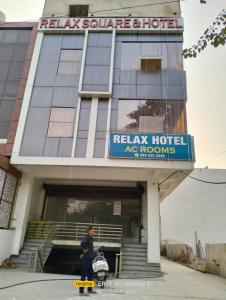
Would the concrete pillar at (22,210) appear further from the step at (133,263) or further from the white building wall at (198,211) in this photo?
the white building wall at (198,211)

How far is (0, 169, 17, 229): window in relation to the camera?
1081cm

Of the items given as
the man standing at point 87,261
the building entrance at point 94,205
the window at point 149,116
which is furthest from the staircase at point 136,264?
the window at point 149,116

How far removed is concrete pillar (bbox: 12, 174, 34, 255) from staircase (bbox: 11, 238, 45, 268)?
0.22m

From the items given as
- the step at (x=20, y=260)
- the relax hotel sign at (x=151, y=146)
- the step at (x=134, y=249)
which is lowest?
the step at (x=20, y=260)

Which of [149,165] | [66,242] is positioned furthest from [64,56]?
[66,242]

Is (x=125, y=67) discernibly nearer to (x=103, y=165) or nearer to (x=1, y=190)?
(x=103, y=165)

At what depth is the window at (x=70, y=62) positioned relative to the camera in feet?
43.0

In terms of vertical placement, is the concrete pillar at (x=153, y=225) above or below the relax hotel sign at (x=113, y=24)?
below

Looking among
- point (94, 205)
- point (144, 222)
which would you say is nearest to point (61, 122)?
point (94, 205)

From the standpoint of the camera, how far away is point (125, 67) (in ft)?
42.9

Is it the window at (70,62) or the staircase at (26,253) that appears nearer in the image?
the staircase at (26,253)

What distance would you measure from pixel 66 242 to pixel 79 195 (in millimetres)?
3076

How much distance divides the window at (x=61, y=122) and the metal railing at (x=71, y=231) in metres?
4.67

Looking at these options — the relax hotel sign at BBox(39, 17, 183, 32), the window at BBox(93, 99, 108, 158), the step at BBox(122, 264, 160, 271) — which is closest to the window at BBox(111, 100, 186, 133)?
the window at BBox(93, 99, 108, 158)
